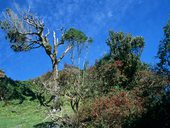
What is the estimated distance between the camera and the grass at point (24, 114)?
31448mm

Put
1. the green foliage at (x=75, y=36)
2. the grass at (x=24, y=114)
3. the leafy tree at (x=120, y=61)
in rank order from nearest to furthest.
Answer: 1. the grass at (x=24, y=114)
2. the leafy tree at (x=120, y=61)
3. the green foliage at (x=75, y=36)

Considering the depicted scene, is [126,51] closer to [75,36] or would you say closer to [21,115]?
[75,36]

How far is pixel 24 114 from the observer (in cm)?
3706

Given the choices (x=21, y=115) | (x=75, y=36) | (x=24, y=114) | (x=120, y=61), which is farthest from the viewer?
(x=75, y=36)

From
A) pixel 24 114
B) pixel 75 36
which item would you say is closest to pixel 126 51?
pixel 75 36

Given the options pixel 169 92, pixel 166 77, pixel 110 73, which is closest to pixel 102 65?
pixel 110 73

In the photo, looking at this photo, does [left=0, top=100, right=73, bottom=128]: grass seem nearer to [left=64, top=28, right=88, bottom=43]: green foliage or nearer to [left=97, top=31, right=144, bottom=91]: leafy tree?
[left=97, top=31, right=144, bottom=91]: leafy tree

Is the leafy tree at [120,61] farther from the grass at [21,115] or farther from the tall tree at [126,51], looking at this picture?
the grass at [21,115]

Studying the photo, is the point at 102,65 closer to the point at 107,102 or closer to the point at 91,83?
the point at 91,83

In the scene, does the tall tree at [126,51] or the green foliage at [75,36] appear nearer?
the tall tree at [126,51]

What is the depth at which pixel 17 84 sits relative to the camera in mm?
48656

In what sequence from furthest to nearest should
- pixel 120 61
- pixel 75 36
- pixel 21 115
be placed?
pixel 75 36
pixel 120 61
pixel 21 115

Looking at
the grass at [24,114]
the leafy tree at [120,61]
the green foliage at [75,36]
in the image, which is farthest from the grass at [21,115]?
the green foliage at [75,36]

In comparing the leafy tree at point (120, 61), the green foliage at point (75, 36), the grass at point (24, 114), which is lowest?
the grass at point (24, 114)
